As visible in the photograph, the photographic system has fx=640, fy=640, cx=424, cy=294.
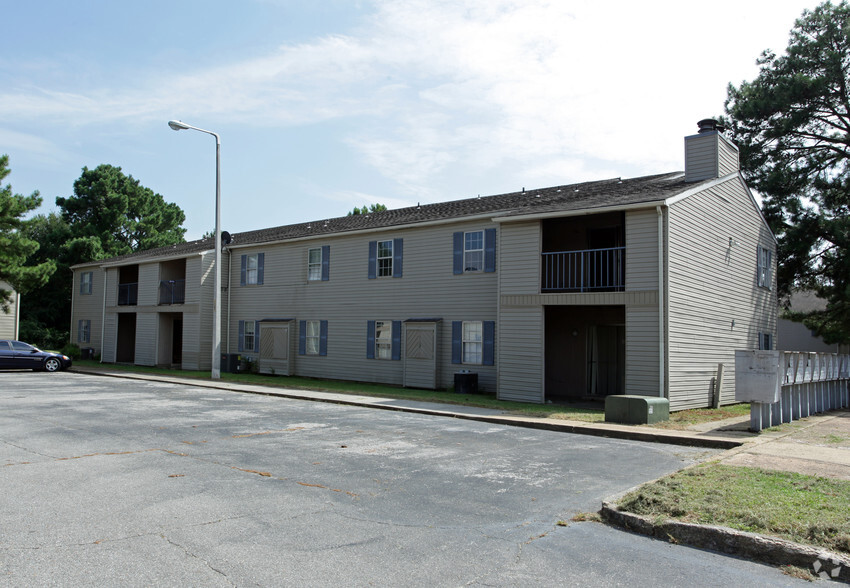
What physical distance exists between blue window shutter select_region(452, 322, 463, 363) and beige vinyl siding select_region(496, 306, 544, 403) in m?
2.51

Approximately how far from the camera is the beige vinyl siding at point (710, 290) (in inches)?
644

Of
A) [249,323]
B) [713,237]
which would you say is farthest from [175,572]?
[249,323]

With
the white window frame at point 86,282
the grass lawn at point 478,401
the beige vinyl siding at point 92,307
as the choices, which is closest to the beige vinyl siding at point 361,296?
the grass lawn at point 478,401

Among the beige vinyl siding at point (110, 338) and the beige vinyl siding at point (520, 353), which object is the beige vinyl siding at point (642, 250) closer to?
the beige vinyl siding at point (520, 353)

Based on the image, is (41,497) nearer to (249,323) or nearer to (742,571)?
(742,571)

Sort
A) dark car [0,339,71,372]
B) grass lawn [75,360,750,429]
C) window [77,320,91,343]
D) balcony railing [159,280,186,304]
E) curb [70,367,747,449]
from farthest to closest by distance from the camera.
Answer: window [77,320,91,343] < balcony railing [159,280,186,304] < dark car [0,339,71,372] < grass lawn [75,360,750,429] < curb [70,367,747,449]

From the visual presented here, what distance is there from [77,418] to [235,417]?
2.98 metres

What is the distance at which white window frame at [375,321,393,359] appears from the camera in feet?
74.6

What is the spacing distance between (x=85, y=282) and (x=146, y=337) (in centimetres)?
960

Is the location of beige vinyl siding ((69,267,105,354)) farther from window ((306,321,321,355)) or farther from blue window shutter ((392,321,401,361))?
blue window shutter ((392,321,401,361))

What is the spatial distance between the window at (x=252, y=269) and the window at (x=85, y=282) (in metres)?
14.4

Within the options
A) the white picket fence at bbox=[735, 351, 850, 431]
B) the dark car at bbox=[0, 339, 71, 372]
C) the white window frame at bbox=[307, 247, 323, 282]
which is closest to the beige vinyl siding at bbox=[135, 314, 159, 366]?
the dark car at bbox=[0, 339, 71, 372]

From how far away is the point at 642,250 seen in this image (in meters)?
16.2

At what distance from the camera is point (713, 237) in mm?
18766
